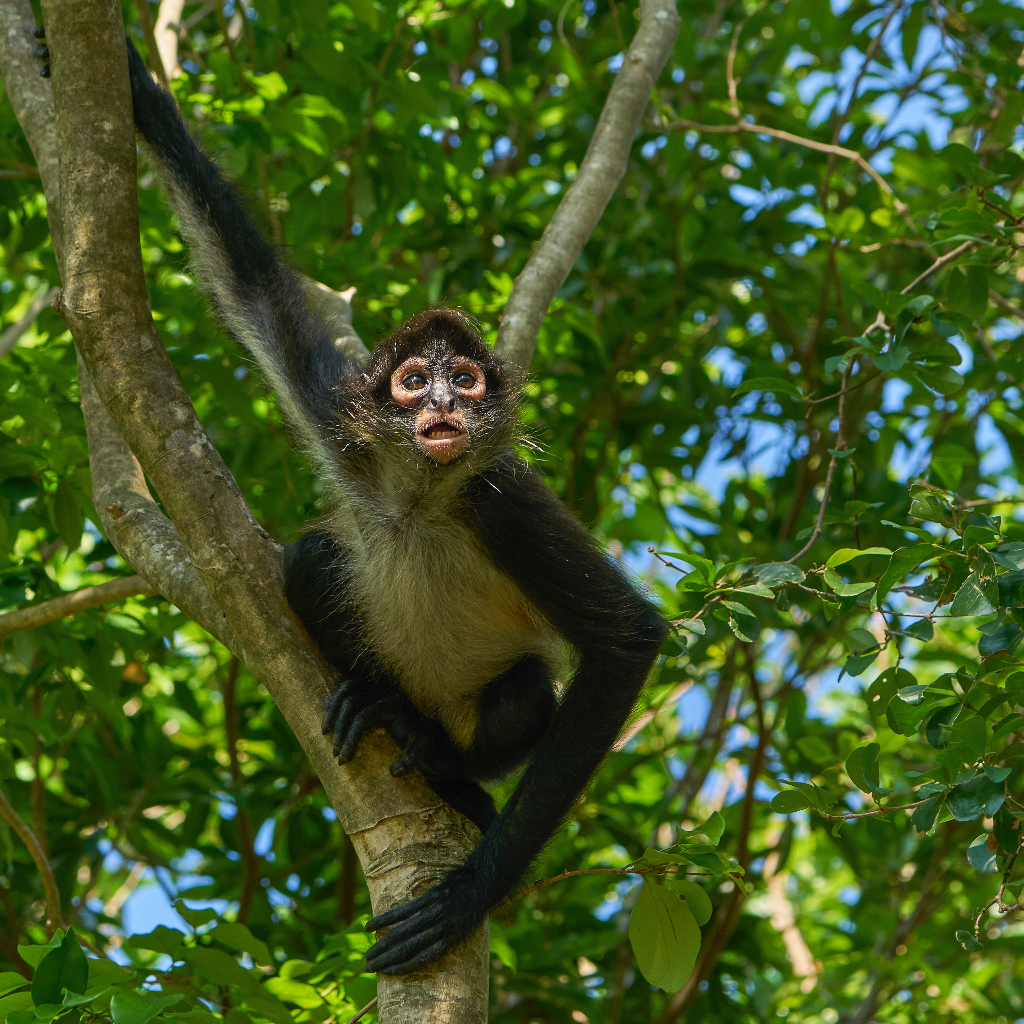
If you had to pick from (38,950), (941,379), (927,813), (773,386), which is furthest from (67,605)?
(941,379)

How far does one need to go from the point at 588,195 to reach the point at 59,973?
118 inches

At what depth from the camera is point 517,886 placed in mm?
3166

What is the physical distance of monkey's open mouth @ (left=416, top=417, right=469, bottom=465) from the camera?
3619 mm

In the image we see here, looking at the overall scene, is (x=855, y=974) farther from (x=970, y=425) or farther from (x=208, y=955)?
(x=208, y=955)

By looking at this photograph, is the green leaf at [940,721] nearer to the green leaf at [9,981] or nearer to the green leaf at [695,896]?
the green leaf at [695,896]

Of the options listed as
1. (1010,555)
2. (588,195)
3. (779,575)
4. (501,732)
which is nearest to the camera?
(1010,555)

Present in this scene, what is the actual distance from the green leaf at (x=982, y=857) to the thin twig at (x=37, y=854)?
2.90 metres

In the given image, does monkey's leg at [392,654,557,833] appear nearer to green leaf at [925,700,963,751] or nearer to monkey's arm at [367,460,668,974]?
monkey's arm at [367,460,668,974]

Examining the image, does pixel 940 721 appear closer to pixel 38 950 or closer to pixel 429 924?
pixel 429 924

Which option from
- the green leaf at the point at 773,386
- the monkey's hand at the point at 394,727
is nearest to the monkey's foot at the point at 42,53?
the monkey's hand at the point at 394,727

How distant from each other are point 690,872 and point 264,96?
11.4 ft

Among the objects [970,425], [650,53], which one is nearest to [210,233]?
[650,53]

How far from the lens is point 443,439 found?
3633mm

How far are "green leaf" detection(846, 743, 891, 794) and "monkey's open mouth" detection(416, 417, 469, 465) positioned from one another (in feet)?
5.28
